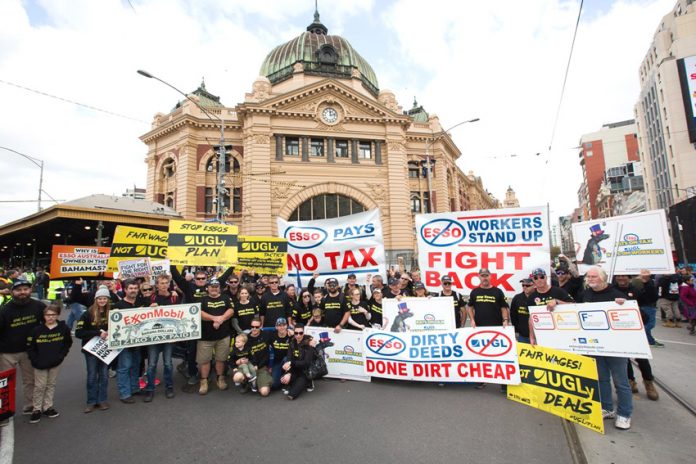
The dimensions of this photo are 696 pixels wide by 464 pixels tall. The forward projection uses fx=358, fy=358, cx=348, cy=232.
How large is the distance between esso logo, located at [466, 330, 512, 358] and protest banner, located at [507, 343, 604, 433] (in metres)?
0.27

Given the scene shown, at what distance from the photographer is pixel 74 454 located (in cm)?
439

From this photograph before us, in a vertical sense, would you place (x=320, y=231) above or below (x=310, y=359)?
above

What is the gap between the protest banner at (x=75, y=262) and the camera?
28.4 ft

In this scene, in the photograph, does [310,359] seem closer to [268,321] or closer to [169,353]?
[268,321]

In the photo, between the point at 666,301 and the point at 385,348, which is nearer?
the point at 385,348

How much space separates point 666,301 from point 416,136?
2695 cm

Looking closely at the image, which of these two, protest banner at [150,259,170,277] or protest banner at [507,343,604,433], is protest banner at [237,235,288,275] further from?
protest banner at [507,343,604,433]

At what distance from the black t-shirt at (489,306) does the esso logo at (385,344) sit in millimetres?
1463

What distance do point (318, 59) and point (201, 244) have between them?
31442mm

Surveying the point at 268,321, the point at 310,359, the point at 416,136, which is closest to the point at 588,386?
the point at 310,359

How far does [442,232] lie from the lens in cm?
778

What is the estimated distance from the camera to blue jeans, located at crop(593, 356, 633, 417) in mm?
4629

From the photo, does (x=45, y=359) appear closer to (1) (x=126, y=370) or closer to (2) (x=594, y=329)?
(1) (x=126, y=370)

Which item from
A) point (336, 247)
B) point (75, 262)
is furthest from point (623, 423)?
point (75, 262)
